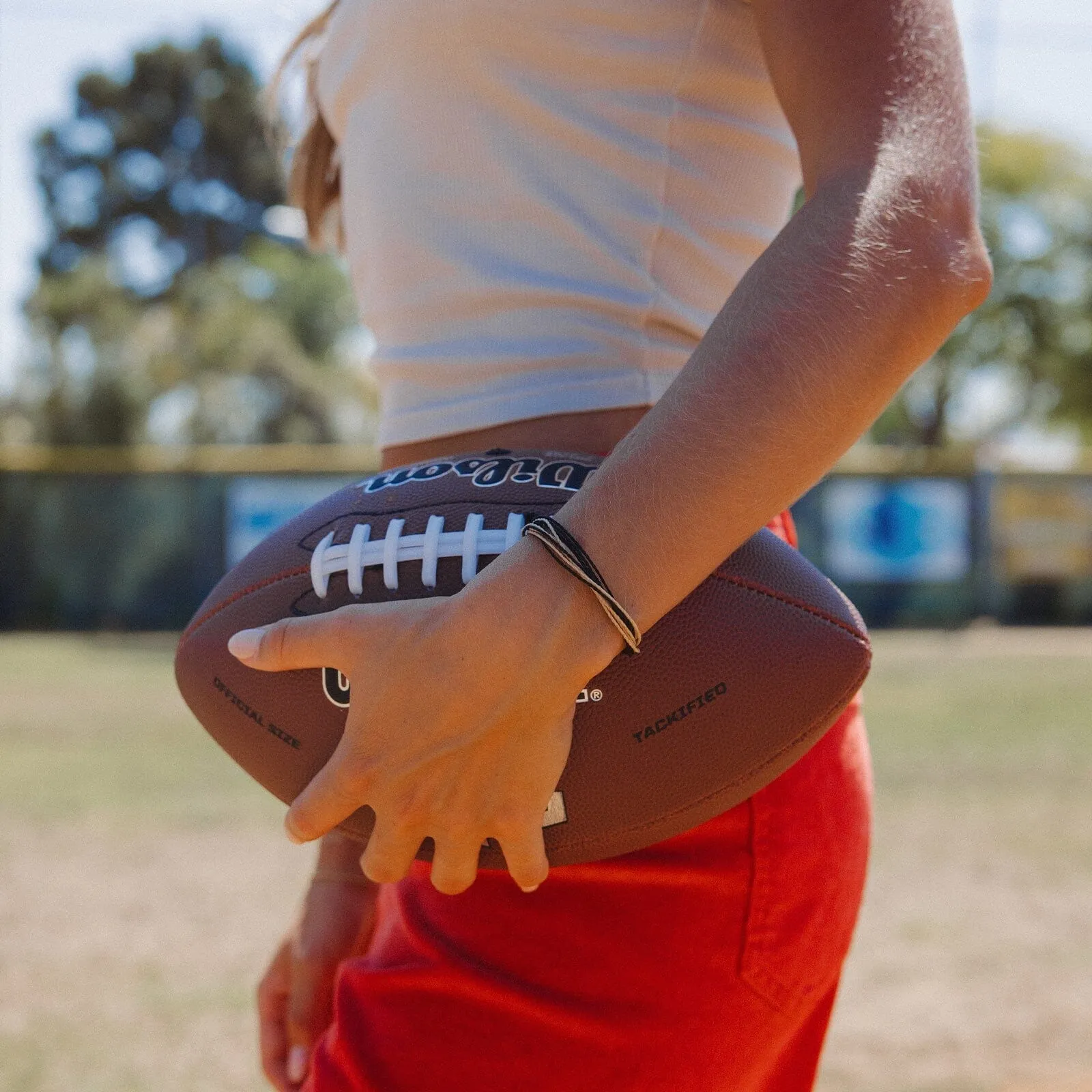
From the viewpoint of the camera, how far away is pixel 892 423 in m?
35.1

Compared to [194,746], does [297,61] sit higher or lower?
higher

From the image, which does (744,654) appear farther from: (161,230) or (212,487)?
(161,230)

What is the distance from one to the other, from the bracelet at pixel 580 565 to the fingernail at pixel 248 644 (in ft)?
0.79

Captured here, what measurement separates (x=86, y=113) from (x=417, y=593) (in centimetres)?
4733

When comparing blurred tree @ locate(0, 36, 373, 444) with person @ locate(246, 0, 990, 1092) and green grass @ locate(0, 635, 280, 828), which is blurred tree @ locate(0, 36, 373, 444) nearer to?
green grass @ locate(0, 635, 280, 828)

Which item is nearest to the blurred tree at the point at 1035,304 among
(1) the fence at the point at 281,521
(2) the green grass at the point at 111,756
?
(1) the fence at the point at 281,521

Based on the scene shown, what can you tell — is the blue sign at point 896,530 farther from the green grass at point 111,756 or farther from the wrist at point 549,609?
the wrist at point 549,609

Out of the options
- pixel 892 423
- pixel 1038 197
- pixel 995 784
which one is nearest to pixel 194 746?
pixel 995 784

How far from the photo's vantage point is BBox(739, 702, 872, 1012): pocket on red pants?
1046 mm

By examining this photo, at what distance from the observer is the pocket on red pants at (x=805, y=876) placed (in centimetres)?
105

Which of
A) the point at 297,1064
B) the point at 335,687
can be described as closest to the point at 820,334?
the point at 335,687

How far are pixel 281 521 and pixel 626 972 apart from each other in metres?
14.1

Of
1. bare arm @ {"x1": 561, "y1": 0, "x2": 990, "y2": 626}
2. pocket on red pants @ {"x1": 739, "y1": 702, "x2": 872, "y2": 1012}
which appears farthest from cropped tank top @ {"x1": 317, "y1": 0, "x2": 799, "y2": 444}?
pocket on red pants @ {"x1": 739, "y1": 702, "x2": 872, "y2": 1012}

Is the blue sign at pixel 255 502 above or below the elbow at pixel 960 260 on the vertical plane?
below
